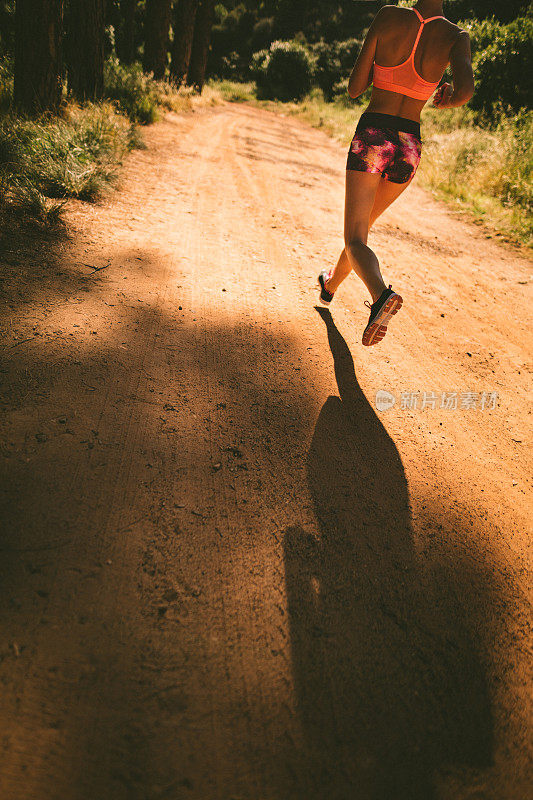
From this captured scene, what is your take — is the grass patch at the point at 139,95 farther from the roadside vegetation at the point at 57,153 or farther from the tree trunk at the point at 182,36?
the tree trunk at the point at 182,36

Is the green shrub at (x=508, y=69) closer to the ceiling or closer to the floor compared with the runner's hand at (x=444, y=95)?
closer to the ceiling

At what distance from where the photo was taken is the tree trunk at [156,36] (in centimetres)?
1058

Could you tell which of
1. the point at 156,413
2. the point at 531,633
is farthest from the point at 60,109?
the point at 531,633

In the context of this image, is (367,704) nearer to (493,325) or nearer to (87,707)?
(87,707)

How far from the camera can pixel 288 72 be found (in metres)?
25.0

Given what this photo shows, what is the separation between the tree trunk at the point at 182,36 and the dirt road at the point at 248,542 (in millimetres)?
13666

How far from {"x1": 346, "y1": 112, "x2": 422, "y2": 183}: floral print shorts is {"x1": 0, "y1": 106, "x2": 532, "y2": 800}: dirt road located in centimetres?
111

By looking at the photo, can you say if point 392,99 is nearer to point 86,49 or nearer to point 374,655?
point 374,655

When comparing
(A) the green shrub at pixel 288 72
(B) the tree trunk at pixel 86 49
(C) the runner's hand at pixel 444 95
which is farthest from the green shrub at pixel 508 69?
(A) the green shrub at pixel 288 72

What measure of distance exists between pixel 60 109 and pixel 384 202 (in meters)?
5.06

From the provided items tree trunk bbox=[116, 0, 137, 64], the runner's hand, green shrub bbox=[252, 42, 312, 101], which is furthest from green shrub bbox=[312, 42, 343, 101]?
the runner's hand

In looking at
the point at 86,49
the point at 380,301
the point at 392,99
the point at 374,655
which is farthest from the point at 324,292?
the point at 86,49

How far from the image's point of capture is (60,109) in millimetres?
5344

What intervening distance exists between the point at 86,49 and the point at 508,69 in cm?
1108
